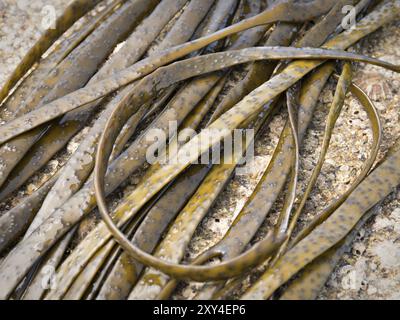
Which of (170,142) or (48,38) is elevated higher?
(48,38)

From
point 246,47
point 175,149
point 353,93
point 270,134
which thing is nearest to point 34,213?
point 175,149

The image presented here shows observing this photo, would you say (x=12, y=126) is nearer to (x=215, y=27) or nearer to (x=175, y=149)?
(x=175, y=149)

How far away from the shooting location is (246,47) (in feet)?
5.57

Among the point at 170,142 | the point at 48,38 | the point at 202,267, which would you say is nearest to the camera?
the point at 202,267

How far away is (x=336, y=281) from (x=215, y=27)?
0.94 meters

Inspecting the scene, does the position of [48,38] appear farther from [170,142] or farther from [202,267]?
[202,267]

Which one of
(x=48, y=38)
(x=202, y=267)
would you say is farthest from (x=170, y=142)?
(x=48, y=38)

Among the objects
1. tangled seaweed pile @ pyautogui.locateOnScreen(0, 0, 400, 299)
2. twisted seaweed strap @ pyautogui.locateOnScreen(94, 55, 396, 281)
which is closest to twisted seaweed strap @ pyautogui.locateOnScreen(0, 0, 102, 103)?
tangled seaweed pile @ pyautogui.locateOnScreen(0, 0, 400, 299)

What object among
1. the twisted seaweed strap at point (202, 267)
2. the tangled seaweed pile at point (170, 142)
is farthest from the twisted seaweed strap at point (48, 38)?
the twisted seaweed strap at point (202, 267)

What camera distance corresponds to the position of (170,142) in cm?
144

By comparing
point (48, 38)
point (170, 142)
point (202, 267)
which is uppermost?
point (48, 38)

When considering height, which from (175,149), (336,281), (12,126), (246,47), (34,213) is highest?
(246,47)

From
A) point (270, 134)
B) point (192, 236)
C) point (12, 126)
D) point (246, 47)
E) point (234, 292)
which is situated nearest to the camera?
point (234, 292)

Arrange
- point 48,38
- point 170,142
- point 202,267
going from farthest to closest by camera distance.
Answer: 1. point 48,38
2. point 170,142
3. point 202,267
